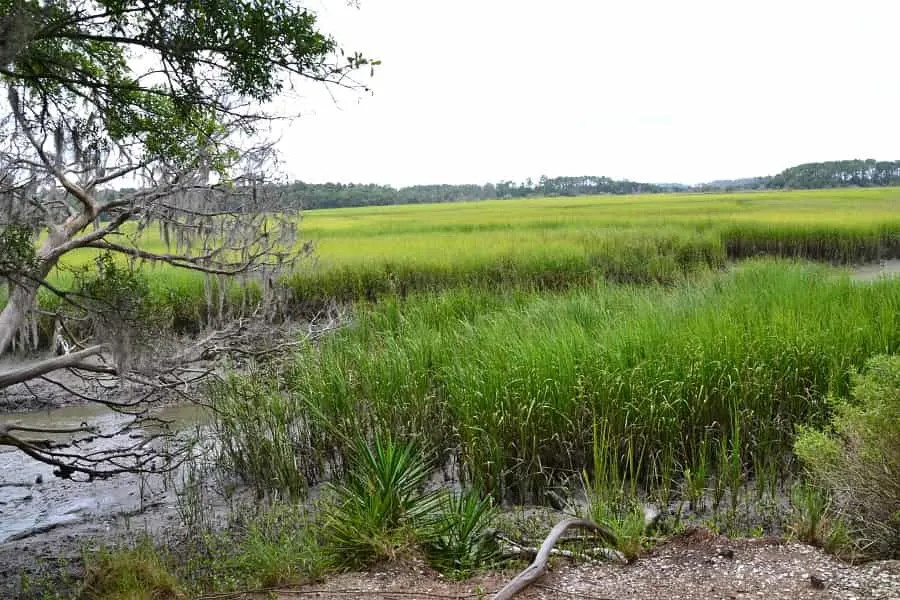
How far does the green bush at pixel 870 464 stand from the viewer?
404 centimetres

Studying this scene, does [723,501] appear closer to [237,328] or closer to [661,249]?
[237,328]

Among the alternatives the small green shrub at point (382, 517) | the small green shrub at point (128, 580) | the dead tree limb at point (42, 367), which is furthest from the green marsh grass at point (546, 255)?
the small green shrub at point (128, 580)

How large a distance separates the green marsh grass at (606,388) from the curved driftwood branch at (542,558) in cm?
120

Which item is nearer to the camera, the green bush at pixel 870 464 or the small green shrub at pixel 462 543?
the green bush at pixel 870 464

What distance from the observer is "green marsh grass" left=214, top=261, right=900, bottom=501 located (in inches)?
231

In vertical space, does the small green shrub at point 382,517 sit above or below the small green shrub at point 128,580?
above

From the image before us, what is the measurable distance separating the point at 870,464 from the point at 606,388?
2.19 meters

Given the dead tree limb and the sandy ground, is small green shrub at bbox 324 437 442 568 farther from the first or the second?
the dead tree limb

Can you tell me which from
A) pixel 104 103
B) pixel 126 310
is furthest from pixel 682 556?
pixel 104 103

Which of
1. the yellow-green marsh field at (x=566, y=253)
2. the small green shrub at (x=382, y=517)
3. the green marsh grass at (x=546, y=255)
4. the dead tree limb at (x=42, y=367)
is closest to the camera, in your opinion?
the small green shrub at (x=382, y=517)

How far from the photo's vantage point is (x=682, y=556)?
13.3 ft

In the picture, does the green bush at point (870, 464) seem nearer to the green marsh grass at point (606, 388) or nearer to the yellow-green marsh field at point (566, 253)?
the green marsh grass at point (606, 388)

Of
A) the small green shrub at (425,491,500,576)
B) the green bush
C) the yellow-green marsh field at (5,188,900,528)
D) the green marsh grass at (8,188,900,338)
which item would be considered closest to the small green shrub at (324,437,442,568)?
the small green shrub at (425,491,500,576)

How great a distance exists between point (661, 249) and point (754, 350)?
427 inches
